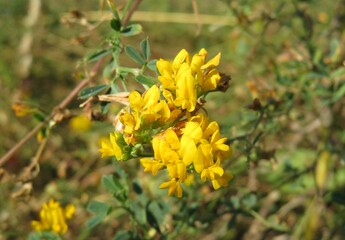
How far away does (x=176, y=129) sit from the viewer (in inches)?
43.0

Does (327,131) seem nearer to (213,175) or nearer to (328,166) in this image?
(328,166)

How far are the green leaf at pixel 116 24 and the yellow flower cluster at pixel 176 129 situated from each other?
0.91ft

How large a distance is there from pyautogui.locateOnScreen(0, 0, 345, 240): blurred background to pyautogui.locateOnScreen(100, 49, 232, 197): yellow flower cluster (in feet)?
0.95

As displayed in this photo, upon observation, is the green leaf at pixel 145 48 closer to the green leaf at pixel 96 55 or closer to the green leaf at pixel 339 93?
the green leaf at pixel 96 55

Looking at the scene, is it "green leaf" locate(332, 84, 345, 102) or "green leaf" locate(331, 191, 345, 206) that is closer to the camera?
"green leaf" locate(331, 191, 345, 206)

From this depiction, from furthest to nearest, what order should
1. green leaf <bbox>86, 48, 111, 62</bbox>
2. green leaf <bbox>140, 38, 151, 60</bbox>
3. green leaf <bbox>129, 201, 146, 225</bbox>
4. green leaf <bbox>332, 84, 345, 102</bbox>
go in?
1. green leaf <bbox>332, 84, 345, 102</bbox>
2. green leaf <bbox>129, 201, 146, 225</bbox>
3. green leaf <bbox>86, 48, 111, 62</bbox>
4. green leaf <bbox>140, 38, 151, 60</bbox>

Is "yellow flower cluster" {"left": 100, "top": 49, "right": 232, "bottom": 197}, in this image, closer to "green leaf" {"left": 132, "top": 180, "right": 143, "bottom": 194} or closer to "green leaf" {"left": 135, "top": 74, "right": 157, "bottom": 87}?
"green leaf" {"left": 135, "top": 74, "right": 157, "bottom": 87}

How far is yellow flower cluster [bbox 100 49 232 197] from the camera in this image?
1.06 m

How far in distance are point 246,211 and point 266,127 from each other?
0.94 ft

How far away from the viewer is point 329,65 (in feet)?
6.44

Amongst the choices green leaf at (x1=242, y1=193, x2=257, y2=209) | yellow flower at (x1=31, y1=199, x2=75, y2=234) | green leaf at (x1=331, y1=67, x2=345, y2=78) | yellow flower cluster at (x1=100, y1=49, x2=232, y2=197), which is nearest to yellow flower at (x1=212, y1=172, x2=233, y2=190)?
yellow flower cluster at (x1=100, y1=49, x2=232, y2=197)

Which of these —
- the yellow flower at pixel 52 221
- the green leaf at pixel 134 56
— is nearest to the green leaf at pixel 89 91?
the green leaf at pixel 134 56

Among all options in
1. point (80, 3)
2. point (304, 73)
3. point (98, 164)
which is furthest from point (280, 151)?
point (80, 3)

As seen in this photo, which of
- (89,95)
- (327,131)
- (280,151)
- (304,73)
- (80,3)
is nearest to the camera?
(89,95)
